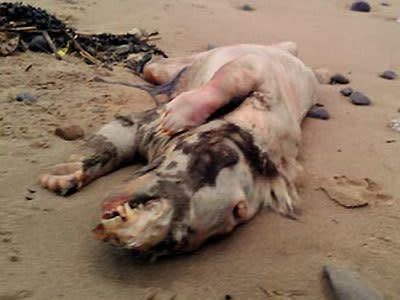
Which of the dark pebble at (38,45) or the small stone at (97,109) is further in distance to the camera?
the dark pebble at (38,45)

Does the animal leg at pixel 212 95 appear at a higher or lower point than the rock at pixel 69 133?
higher

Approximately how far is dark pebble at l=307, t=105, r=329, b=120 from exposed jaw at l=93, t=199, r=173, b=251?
218cm

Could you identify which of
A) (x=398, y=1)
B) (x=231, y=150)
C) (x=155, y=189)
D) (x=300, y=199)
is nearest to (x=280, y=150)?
(x=300, y=199)

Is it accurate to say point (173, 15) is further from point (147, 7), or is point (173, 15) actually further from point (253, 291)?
point (253, 291)

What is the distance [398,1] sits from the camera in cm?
785

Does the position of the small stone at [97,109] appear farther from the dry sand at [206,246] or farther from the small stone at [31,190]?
the small stone at [31,190]

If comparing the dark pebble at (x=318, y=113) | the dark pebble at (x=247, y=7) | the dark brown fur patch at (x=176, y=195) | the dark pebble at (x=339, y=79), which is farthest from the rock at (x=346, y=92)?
the dark pebble at (x=247, y=7)

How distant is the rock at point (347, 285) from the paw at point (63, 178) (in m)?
1.29

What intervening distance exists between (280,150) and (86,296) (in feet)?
4.53

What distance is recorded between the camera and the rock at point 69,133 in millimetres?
3084

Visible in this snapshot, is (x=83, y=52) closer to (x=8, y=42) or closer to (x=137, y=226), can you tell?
(x=8, y=42)

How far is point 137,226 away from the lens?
1.90 metres

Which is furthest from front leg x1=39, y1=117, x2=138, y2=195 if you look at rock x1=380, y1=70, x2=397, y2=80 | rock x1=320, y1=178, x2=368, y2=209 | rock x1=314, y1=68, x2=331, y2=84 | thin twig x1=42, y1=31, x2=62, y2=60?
rock x1=380, y1=70, x2=397, y2=80

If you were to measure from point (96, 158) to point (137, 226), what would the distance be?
98 cm
